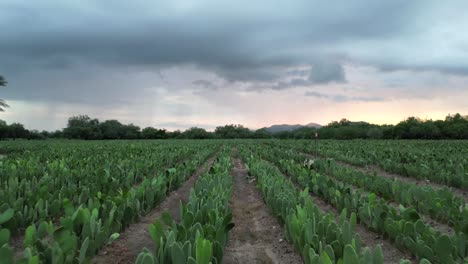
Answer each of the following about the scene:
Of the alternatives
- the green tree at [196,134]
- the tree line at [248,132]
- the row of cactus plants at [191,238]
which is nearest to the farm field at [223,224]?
the row of cactus plants at [191,238]

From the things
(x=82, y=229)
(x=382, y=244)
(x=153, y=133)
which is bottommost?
(x=382, y=244)

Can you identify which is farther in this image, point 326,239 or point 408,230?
point 408,230

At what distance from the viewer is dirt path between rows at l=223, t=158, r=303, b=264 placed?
3.23 meters

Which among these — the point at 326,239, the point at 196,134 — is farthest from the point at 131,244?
the point at 196,134

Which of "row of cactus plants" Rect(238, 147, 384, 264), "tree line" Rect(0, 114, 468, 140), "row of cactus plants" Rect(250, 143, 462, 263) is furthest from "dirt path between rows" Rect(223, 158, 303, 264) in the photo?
"tree line" Rect(0, 114, 468, 140)

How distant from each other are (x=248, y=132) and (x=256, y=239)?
69.7 meters

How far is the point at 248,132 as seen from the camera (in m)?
73.4

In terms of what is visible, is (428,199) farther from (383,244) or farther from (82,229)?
(82,229)

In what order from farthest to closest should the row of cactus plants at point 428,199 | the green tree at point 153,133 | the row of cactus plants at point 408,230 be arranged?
the green tree at point 153,133
the row of cactus plants at point 428,199
the row of cactus plants at point 408,230

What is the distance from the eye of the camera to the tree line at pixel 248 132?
51.3 meters

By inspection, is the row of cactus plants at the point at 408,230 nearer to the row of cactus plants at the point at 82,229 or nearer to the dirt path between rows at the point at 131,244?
the dirt path between rows at the point at 131,244

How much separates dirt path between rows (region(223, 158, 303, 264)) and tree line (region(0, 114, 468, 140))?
133 feet

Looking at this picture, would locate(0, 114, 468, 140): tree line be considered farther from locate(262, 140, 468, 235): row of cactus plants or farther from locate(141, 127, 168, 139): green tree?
locate(262, 140, 468, 235): row of cactus plants

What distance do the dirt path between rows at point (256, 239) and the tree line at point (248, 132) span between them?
40515 mm
